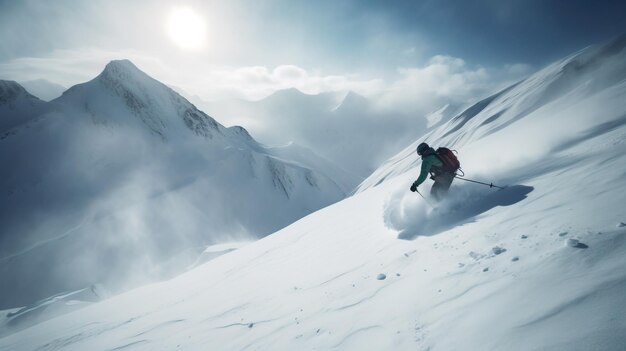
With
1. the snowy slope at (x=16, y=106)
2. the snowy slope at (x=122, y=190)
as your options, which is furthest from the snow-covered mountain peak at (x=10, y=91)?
the snowy slope at (x=122, y=190)

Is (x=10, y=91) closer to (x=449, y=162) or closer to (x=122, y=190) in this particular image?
(x=122, y=190)

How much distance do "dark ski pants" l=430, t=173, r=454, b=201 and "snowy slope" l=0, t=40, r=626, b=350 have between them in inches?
9.9

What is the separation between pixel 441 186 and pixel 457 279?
4.49 m

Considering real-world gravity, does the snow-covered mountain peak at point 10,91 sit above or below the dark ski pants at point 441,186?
above

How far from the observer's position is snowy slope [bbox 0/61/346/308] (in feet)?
158

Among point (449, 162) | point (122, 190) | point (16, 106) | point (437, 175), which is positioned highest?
point (16, 106)

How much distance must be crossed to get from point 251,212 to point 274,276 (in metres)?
68.9

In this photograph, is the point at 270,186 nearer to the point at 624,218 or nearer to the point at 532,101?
the point at 532,101

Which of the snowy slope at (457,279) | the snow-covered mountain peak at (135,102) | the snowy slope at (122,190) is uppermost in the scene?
the snow-covered mountain peak at (135,102)

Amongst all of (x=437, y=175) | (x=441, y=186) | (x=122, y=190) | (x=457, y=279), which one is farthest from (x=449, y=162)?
(x=122, y=190)

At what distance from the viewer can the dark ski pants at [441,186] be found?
7738mm

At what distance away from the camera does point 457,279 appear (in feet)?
12.4

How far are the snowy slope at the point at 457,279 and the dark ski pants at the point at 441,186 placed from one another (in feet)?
0.82

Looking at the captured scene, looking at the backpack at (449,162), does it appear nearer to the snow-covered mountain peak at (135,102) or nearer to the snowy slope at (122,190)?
the snowy slope at (122,190)
